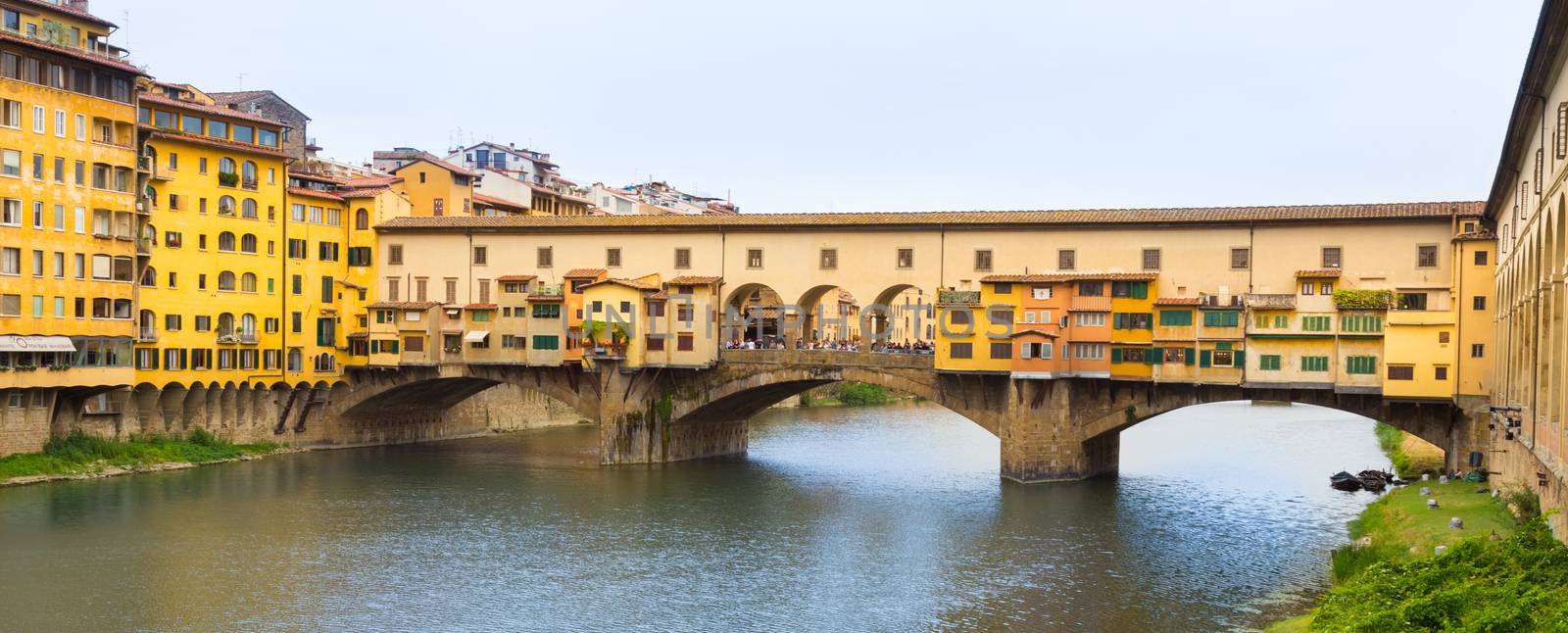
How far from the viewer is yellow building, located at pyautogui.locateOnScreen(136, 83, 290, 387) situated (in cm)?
5066

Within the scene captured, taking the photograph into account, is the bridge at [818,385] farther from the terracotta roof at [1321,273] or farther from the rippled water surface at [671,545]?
the terracotta roof at [1321,273]

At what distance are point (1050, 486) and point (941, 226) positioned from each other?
396 inches

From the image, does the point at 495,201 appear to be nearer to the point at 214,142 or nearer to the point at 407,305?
the point at 407,305

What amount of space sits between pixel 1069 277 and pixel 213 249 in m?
31.9

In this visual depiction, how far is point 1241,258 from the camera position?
45.3m

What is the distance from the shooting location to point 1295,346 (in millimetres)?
42469

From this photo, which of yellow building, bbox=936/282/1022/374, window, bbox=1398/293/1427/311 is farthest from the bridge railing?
window, bbox=1398/293/1427/311

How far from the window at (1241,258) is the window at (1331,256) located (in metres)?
2.25

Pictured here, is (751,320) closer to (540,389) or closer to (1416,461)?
(540,389)

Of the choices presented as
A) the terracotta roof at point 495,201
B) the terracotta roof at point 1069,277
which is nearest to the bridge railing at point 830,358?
the terracotta roof at point 1069,277

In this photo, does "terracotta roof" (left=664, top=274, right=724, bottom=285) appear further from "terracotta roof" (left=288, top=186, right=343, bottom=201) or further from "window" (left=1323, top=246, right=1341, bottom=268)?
"window" (left=1323, top=246, right=1341, bottom=268)

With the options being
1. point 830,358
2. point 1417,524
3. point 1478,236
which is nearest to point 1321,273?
point 1478,236

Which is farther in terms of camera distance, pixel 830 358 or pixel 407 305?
pixel 407 305

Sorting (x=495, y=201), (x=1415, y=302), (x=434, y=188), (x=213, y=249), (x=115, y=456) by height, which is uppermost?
(x=434, y=188)
